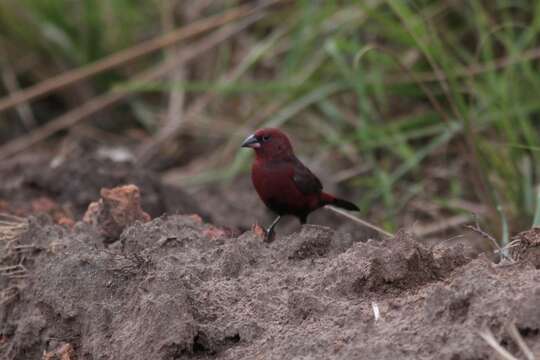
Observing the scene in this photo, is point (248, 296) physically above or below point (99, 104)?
below

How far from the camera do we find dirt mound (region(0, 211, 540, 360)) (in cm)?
212

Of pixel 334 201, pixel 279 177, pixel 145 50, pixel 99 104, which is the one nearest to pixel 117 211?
pixel 279 177

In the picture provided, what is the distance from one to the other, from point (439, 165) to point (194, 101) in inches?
87.6

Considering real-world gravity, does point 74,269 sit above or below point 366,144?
above

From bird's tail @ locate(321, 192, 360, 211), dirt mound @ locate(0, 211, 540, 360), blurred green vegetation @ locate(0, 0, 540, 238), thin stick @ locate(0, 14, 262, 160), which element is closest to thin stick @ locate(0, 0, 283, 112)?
blurred green vegetation @ locate(0, 0, 540, 238)

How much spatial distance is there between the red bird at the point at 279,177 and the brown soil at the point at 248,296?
75 cm

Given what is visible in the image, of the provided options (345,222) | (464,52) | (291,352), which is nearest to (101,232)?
(291,352)

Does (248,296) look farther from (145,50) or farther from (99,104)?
(99,104)

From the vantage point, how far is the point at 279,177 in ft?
13.3

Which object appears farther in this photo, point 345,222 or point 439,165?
point 439,165

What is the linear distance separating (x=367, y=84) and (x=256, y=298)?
3543mm

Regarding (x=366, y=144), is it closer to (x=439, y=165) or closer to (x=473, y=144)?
(x=439, y=165)

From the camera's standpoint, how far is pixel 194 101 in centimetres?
756

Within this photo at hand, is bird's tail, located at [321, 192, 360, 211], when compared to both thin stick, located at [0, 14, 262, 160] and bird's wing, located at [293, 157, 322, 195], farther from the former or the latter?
thin stick, located at [0, 14, 262, 160]
